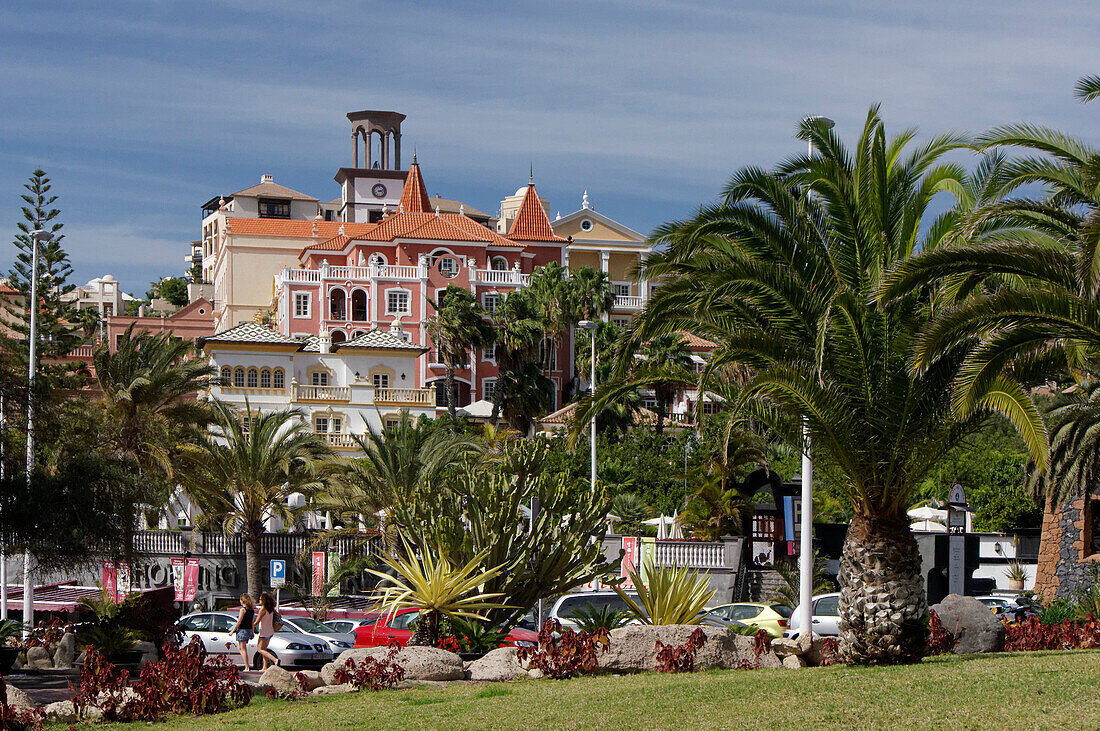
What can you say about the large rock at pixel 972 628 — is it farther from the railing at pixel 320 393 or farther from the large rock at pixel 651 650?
the railing at pixel 320 393

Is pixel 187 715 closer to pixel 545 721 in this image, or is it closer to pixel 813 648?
pixel 545 721

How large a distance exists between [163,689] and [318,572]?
23.6 meters

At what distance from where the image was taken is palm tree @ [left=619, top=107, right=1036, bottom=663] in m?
15.9

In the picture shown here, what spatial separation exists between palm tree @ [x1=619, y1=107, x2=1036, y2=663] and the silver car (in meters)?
10.6

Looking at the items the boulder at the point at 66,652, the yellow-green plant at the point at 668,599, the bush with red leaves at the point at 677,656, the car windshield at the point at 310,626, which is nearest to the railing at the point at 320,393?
the car windshield at the point at 310,626

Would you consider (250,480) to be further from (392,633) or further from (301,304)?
(301,304)

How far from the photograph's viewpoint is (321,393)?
68562mm

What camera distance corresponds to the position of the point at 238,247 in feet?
344

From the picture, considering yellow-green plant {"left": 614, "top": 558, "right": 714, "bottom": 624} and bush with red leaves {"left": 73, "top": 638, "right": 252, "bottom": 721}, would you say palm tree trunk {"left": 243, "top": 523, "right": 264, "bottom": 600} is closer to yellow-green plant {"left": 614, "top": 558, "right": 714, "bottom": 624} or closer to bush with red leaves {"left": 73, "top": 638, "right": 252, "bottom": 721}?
yellow-green plant {"left": 614, "top": 558, "right": 714, "bottom": 624}

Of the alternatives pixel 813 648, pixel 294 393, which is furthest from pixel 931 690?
pixel 294 393

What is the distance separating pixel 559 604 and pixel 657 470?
27.2 m

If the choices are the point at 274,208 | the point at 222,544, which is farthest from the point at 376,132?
the point at 222,544

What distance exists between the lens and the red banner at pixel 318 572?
3766 centimetres

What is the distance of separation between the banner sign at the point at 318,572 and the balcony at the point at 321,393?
30475 mm
